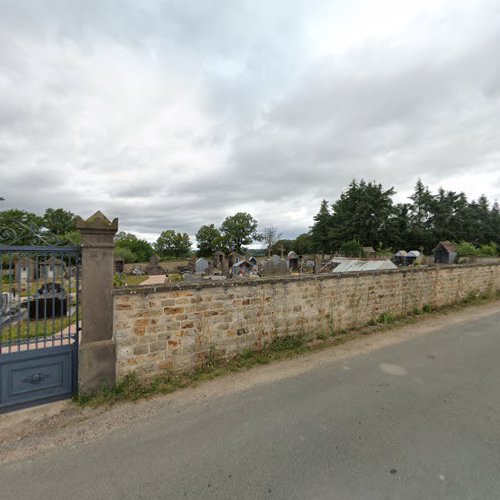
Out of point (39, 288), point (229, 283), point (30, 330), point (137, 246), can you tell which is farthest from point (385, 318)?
point (137, 246)

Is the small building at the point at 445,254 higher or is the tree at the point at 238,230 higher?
the tree at the point at 238,230

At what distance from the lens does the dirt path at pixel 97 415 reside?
2.98 m

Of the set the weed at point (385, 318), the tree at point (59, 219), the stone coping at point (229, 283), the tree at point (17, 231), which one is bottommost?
the weed at point (385, 318)

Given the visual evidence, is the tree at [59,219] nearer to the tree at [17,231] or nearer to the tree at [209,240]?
the tree at [209,240]

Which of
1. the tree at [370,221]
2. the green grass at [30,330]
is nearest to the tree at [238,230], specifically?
the tree at [370,221]

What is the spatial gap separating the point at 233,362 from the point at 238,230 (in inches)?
2406

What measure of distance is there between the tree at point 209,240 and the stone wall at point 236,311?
189 feet

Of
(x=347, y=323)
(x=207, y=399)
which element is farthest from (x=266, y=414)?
(x=347, y=323)

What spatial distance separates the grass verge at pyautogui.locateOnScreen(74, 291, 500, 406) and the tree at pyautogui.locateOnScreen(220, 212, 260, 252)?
192ft

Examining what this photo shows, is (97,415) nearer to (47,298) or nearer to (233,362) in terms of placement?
(233,362)

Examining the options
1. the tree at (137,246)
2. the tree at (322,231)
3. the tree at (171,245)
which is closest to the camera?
the tree at (322,231)

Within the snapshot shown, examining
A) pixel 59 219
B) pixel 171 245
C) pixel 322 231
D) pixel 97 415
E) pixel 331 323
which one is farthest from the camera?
pixel 171 245

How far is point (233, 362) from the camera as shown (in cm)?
502

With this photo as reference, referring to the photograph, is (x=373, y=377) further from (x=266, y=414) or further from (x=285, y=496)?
(x=285, y=496)
